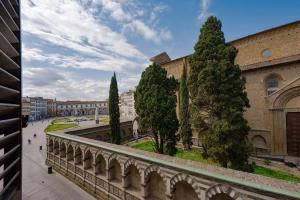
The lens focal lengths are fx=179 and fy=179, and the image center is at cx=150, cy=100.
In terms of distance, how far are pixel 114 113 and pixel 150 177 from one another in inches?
530

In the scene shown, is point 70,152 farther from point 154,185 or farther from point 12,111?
point 12,111

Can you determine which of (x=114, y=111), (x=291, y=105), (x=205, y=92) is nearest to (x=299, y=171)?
(x=291, y=105)

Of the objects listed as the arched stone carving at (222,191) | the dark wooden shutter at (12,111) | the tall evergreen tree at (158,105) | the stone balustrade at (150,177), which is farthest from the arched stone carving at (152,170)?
the dark wooden shutter at (12,111)

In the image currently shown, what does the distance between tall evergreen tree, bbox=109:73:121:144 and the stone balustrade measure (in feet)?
20.0

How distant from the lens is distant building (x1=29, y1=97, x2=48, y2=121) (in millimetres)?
81500

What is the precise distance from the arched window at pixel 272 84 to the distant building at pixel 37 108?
290ft

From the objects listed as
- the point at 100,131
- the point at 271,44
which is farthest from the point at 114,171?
the point at 271,44

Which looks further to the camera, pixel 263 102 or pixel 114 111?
pixel 114 111

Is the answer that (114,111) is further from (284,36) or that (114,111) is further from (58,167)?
(284,36)

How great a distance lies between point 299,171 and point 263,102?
7.05 m

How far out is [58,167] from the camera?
1744 centimetres

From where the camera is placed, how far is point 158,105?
50.0ft

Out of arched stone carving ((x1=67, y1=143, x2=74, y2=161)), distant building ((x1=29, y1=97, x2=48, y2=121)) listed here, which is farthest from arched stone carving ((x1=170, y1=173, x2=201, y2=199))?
distant building ((x1=29, y1=97, x2=48, y2=121))

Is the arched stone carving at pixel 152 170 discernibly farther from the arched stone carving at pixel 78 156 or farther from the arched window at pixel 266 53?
the arched window at pixel 266 53
